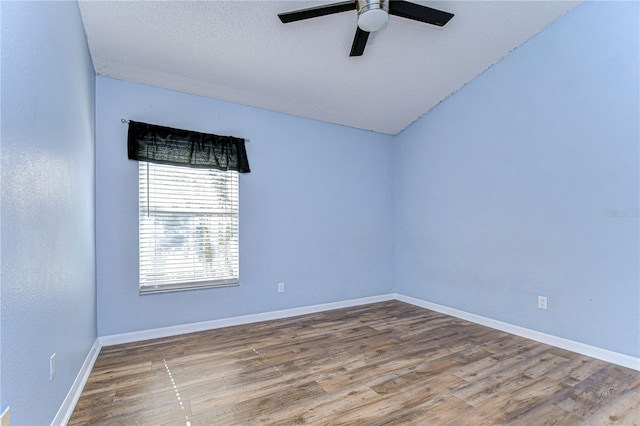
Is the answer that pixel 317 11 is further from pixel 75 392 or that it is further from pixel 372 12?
pixel 75 392

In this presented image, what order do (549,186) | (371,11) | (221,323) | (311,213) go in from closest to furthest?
(371,11) → (549,186) → (221,323) → (311,213)

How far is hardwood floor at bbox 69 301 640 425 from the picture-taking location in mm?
1872

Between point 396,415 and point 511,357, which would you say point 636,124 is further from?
point 396,415

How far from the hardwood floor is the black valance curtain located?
1803 millimetres

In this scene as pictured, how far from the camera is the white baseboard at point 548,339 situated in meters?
2.55

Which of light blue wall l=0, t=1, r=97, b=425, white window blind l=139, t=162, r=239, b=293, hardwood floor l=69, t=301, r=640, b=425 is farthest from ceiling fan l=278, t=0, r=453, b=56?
hardwood floor l=69, t=301, r=640, b=425

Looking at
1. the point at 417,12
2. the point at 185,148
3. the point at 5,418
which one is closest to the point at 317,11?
the point at 417,12

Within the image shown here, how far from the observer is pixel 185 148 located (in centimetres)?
325

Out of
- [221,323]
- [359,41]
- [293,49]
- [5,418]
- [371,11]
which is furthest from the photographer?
[221,323]

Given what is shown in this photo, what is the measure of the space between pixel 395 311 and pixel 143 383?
297 centimetres

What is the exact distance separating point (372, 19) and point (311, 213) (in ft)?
7.84

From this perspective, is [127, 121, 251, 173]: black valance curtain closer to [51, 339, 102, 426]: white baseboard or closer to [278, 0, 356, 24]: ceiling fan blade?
[278, 0, 356, 24]: ceiling fan blade

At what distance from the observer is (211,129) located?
346 cm

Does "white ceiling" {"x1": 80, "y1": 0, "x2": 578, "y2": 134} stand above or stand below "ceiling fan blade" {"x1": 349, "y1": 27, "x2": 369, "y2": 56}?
above
